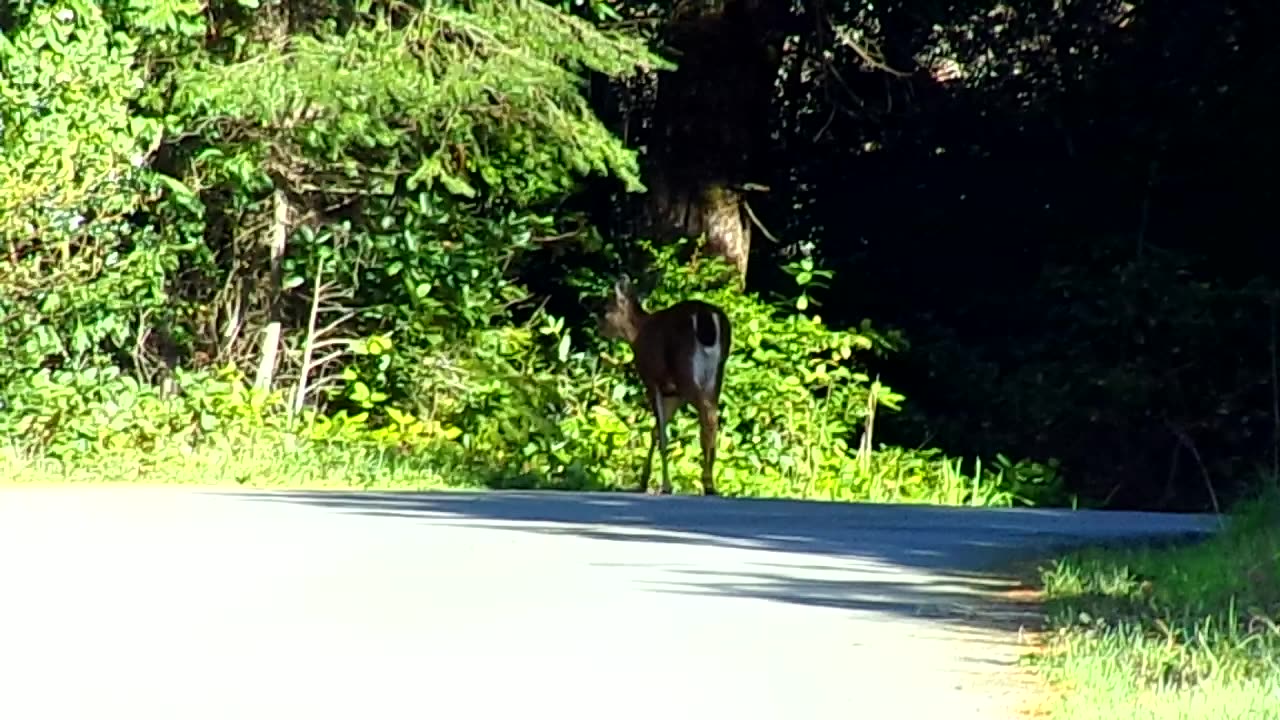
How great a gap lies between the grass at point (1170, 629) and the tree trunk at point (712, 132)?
49.0ft

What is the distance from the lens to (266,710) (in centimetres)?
933

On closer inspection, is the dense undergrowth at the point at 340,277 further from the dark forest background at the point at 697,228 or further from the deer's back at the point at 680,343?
the deer's back at the point at 680,343

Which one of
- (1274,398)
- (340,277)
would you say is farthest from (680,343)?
(1274,398)

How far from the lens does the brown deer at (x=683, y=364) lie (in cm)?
2531

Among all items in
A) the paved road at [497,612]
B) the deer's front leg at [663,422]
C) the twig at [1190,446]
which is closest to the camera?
the paved road at [497,612]

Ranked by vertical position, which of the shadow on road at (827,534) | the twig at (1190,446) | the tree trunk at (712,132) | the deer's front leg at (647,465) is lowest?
the shadow on road at (827,534)

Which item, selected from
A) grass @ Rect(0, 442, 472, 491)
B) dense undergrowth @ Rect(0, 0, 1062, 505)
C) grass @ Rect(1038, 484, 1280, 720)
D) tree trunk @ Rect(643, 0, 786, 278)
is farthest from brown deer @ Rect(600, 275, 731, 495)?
grass @ Rect(1038, 484, 1280, 720)

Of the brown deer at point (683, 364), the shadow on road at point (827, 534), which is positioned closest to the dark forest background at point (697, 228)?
the brown deer at point (683, 364)

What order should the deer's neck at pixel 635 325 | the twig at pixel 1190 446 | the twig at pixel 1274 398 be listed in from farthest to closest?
the twig at pixel 1190 446
the twig at pixel 1274 398
the deer's neck at pixel 635 325

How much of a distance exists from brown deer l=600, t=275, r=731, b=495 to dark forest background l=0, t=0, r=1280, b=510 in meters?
0.96

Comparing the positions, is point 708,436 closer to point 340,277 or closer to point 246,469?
point 340,277

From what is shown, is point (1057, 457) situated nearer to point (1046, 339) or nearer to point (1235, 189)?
point (1046, 339)

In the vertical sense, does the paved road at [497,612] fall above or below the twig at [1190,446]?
below

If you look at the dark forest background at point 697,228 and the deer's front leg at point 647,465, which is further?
the dark forest background at point 697,228
